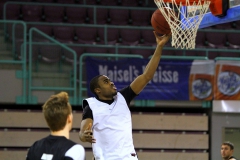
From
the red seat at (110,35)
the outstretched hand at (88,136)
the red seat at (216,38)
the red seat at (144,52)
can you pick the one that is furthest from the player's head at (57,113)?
the red seat at (216,38)

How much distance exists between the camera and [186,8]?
23.0ft

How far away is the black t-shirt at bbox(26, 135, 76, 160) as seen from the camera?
3.33 meters

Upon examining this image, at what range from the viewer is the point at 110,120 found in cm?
485

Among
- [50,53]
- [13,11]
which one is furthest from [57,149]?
[13,11]

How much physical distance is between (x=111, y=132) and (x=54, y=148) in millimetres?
1507

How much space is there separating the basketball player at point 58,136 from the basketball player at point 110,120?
4.13ft

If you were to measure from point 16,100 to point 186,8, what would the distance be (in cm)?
461

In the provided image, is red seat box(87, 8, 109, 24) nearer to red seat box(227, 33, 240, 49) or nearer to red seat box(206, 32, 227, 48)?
red seat box(206, 32, 227, 48)

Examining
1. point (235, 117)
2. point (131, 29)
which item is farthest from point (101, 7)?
point (235, 117)

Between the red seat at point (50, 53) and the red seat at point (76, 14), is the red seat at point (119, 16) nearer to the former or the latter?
the red seat at point (76, 14)

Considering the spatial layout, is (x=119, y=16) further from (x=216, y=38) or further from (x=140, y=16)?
(x=216, y=38)

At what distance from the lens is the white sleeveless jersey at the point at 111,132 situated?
4.79m

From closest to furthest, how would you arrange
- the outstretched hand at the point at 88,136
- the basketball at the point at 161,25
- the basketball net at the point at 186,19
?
the outstretched hand at the point at 88,136
the basketball at the point at 161,25
the basketball net at the point at 186,19

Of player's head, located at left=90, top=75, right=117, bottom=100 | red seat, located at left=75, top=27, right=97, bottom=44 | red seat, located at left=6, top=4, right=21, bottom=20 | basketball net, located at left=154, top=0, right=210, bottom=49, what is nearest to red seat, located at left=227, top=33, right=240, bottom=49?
red seat, located at left=75, top=27, right=97, bottom=44
